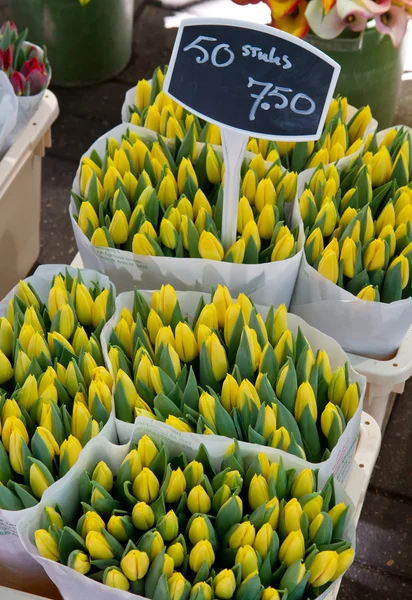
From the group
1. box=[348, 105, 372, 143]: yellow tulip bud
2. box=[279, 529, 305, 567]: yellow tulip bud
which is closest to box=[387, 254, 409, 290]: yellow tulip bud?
box=[348, 105, 372, 143]: yellow tulip bud

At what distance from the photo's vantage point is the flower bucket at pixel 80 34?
2412mm

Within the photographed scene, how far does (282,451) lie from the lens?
0.95 meters

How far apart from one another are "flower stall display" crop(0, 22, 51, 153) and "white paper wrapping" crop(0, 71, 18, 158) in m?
0.08

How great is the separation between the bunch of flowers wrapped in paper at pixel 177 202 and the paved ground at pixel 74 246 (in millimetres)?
730

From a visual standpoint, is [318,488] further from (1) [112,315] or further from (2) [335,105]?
(2) [335,105]

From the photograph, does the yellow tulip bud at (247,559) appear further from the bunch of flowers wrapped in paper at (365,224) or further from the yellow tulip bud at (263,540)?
the bunch of flowers wrapped in paper at (365,224)

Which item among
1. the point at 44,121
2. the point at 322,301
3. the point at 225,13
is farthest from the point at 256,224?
the point at 225,13

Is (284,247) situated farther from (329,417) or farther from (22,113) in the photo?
(22,113)

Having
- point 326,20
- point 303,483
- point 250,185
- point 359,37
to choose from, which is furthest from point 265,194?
point 359,37

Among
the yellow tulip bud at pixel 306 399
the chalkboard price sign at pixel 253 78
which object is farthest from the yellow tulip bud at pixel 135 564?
the chalkboard price sign at pixel 253 78

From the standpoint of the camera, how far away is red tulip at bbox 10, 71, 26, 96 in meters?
1.68

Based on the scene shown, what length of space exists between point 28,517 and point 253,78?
23.8 inches

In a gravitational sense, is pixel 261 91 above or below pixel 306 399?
above

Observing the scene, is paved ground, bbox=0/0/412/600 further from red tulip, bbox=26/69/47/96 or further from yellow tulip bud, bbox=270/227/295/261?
yellow tulip bud, bbox=270/227/295/261
